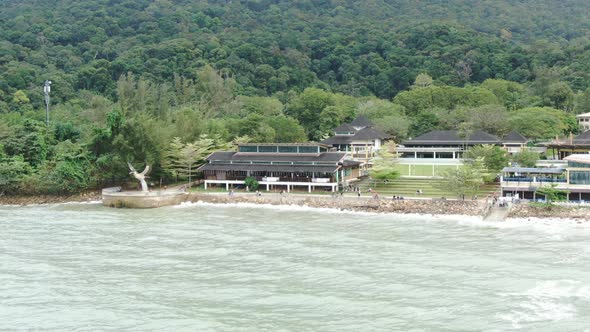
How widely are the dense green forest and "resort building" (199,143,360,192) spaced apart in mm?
2953

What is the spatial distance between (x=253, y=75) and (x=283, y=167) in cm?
5704

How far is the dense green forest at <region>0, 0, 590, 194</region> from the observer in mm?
48500

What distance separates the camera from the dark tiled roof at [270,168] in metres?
43.3

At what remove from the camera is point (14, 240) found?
31.0 m

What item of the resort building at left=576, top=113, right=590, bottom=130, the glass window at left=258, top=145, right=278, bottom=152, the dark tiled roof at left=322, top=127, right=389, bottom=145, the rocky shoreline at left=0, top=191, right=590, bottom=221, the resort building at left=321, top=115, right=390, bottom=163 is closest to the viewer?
the rocky shoreline at left=0, top=191, right=590, bottom=221

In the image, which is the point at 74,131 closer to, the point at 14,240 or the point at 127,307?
the point at 14,240

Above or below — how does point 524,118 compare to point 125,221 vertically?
Answer: above

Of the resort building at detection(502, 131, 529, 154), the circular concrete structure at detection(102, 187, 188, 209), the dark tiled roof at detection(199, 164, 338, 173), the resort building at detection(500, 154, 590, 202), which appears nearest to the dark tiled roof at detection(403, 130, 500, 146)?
the resort building at detection(502, 131, 529, 154)

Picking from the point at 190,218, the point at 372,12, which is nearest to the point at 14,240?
the point at 190,218

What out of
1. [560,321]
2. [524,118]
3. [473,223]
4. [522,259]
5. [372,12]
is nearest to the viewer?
[560,321]

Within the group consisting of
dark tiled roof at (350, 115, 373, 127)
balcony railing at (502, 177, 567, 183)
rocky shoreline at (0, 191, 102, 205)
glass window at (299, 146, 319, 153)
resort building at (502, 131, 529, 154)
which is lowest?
rocky shoreline at (0, 191, 102, 205)

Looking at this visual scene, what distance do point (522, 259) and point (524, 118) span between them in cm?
3697

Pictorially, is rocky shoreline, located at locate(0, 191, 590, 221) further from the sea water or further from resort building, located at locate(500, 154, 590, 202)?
resort building, located at locate(500, 154, 590, 202)

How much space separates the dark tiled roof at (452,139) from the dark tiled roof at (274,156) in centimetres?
1211
